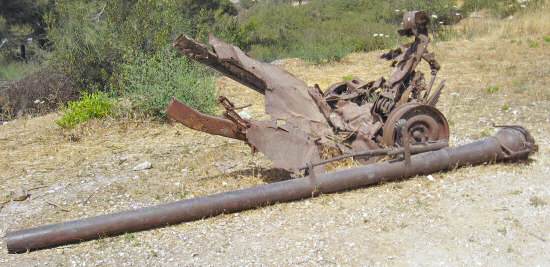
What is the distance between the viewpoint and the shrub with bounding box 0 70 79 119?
10133mm

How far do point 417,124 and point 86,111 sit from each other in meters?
4.62

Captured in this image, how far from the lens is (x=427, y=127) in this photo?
19.0ft

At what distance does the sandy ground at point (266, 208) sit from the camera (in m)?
4.40

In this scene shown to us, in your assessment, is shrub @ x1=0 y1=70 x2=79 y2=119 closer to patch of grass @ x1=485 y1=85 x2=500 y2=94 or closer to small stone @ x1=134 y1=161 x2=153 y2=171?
small stone @ x1=134 y1=161 x2=153 y2=171

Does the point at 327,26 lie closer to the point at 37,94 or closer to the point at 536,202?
the point at 37,94

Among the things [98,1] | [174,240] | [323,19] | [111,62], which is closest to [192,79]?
[111,62]

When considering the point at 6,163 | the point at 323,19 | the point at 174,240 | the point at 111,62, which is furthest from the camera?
the point at 323,19

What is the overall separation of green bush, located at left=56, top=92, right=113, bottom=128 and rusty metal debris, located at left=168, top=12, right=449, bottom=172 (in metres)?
3.32

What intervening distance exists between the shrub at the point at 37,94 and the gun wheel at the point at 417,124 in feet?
20.5

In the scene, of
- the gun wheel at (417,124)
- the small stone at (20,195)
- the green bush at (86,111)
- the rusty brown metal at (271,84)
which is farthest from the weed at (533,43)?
the small stone at (20,195)

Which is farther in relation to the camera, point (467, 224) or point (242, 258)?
point (467, 224)

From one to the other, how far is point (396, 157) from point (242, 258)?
1851 mm

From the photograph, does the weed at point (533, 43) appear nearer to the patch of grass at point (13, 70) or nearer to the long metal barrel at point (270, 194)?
the long metal barrel at point (270, 194)

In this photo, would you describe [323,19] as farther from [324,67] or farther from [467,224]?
[467,224]
